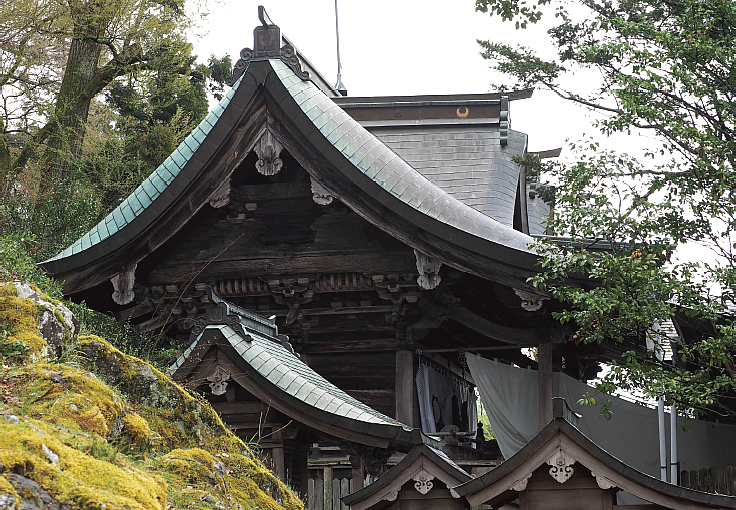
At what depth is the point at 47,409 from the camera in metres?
3.65

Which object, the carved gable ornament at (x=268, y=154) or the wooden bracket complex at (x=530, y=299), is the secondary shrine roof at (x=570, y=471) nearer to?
the wooden bracket complex at (x=530, y=299)

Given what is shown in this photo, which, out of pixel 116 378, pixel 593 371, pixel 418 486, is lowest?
pixel 418 486

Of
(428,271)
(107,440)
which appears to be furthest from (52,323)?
(428,271)

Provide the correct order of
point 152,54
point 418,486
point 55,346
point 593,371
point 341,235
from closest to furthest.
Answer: point 55,346
point 418,486
point 341,235
point 593,371
point 152,54

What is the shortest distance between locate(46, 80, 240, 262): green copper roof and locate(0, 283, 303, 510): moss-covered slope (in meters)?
5.39

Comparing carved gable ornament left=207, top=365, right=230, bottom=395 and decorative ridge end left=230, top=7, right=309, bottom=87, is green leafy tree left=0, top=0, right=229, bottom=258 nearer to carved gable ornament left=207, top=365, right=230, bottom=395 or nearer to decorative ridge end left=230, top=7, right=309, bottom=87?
decorative ridge end left=230, top=7, right=309, bottom=87

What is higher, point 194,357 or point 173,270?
point 173,270

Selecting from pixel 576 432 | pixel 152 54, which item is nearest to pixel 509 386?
pixel 576 432

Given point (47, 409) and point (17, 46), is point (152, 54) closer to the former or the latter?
point (17, 46)

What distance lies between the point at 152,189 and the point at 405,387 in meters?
3.76

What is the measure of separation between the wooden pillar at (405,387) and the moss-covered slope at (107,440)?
183 inches

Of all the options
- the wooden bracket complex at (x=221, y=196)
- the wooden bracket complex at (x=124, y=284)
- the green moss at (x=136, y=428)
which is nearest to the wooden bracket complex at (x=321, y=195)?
the wooden bracket complex at (x=221, y=196)

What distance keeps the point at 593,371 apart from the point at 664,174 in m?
6.90

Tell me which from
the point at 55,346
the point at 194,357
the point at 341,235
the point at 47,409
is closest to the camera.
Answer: the point at 47,409
